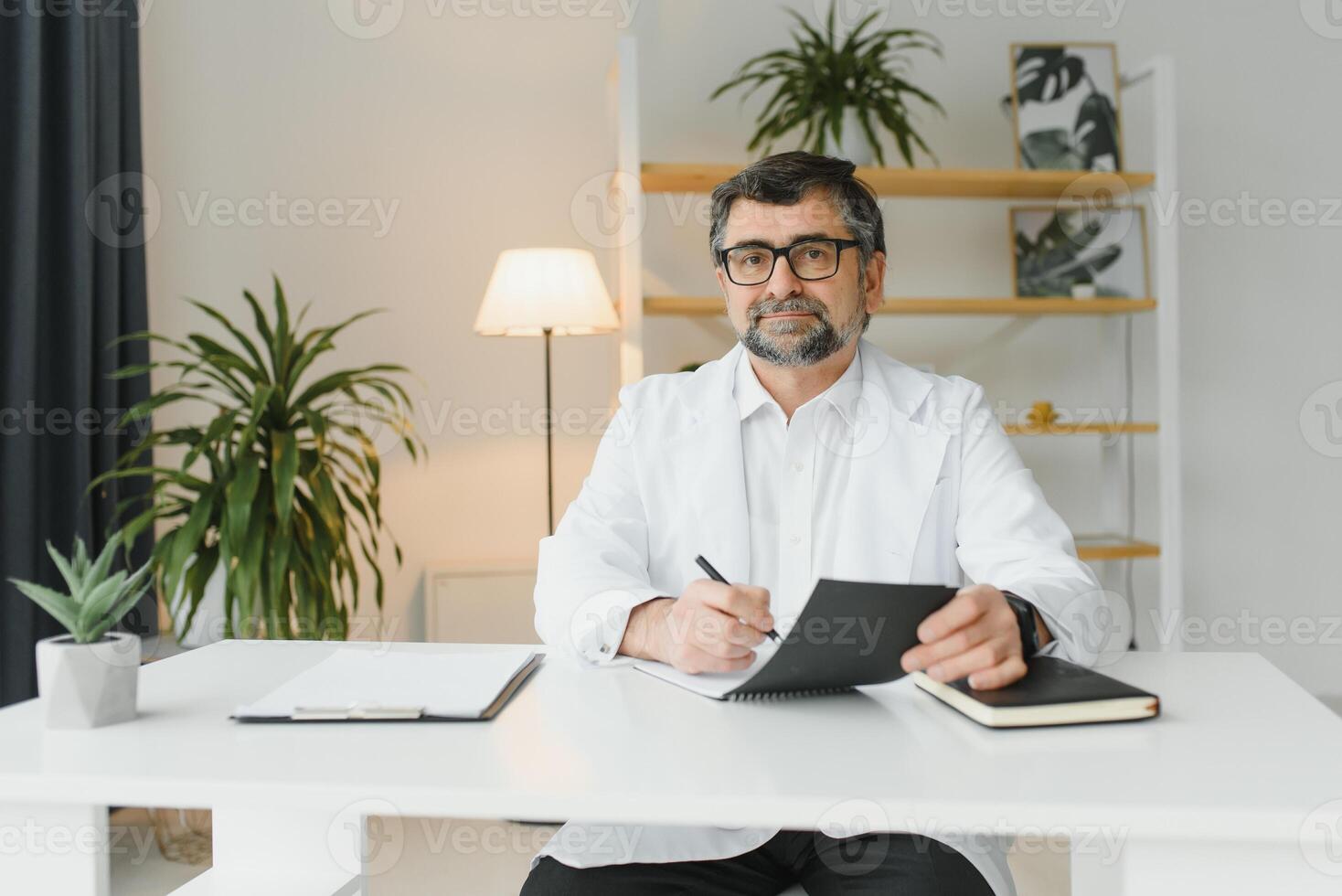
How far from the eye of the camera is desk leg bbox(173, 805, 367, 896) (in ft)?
4.29

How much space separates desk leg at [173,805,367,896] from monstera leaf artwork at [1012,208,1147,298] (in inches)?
105

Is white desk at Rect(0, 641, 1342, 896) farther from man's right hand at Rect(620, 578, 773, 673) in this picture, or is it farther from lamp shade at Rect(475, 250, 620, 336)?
lamp shade at Rect(475, 250, 620, 336)

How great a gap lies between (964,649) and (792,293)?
2.58 feet

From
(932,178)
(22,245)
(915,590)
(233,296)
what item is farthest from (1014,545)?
(233,296)

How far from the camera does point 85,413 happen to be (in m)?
2.80

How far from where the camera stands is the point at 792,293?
1.70 meters

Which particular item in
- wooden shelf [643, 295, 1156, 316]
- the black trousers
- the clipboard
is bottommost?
the black trousers

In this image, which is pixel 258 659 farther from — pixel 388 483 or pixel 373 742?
pixel 388 483
